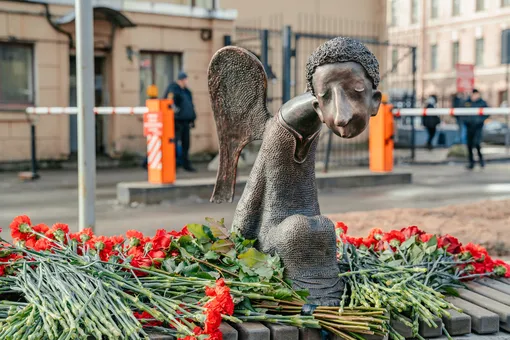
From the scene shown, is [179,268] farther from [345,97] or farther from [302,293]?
[345,97]

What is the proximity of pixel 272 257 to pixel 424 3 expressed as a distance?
5372 centimetres

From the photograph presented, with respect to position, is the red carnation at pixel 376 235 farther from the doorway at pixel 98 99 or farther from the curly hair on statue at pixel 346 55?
the doorway at pixel 98 99

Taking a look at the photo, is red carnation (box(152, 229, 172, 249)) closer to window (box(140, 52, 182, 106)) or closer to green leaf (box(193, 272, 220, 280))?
green leaf (box(193, 272, 220, 280))

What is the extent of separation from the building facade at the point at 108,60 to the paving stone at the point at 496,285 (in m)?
14.0

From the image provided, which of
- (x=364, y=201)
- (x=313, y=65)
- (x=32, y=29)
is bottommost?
(x=364, y=201)

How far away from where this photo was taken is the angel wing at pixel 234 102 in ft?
11.7

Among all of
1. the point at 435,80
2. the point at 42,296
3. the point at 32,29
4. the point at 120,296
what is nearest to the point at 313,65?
the point at 120,296

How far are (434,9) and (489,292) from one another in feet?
176

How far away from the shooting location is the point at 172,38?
18.9 meters

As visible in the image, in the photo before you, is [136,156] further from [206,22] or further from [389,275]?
[389,275]

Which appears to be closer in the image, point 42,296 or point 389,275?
point 42,296

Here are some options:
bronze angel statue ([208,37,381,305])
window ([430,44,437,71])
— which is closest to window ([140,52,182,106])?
bronze angel statue ([208,37,381,305])

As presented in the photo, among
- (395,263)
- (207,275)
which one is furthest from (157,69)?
(207,275)

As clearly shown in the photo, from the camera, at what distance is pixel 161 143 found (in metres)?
10.6
